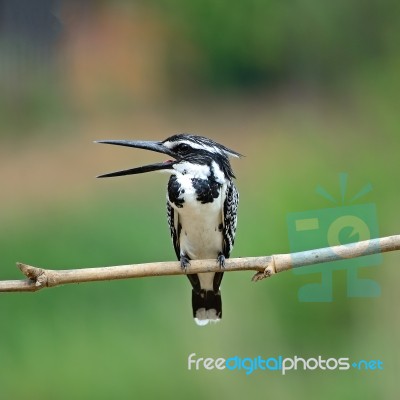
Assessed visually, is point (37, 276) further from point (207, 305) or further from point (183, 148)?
point (207, 305)

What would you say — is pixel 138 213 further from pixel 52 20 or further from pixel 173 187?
pixel 173 187

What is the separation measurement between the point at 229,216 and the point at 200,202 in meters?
0.12

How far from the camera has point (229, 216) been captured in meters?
1.61

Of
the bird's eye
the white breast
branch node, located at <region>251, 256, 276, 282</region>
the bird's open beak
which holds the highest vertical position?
the bird's eye

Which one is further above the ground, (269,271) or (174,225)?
(174,225)

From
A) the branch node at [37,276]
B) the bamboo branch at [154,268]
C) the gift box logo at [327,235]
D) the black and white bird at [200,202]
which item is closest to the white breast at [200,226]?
the black and white bird at [200,202]

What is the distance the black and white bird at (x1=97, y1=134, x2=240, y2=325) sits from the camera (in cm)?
142

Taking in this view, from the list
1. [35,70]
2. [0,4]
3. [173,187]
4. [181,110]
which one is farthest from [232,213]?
[0,4]

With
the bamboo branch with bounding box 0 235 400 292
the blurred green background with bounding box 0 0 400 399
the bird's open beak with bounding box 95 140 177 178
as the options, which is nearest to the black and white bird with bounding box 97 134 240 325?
the bird's open beak with bounding box 95 140 177 178

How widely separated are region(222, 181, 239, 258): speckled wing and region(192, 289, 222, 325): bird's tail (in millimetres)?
119

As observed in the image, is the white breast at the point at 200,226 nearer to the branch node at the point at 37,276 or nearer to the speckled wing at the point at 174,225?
the speckled wing at the point at 174,225

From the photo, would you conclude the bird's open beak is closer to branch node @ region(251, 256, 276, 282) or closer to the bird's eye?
the bird's eye

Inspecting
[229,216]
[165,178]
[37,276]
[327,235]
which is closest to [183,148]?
[229,216]

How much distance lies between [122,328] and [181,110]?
2.49 ft
